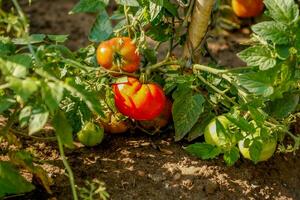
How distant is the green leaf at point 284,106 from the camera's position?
1760 millimetres

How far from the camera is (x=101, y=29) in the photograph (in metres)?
1.98

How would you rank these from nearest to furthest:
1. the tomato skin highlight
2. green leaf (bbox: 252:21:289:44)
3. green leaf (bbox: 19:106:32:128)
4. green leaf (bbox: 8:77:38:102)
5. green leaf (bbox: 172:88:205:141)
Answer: green leaf (bbox: 8:77:38:102), green leaf (bbox: 19:106:32:128), green leaf (bbox: 252:21:289:44), green leaf (bbox: 172:88:205:141), the tomato skin highlight

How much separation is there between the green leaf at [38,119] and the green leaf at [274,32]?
2.05 ft

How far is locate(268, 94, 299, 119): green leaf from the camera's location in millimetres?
1760

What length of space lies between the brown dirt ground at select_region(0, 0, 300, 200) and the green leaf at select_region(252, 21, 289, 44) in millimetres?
467

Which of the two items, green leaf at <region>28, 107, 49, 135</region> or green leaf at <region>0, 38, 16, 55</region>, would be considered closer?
green leaf at <region>28, 107, 49, 135</region>

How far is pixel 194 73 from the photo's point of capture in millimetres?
1865

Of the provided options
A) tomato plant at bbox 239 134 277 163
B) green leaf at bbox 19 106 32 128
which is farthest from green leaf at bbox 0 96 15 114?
tomato plant at bbox 239 134 277 163

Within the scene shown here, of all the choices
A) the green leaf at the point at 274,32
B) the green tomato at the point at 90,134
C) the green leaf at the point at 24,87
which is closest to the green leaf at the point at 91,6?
the green tomato at the point at 90,134

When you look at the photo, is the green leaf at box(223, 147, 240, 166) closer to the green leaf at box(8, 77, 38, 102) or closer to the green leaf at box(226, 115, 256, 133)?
the green leaf at box(226, 115, 256, 133)

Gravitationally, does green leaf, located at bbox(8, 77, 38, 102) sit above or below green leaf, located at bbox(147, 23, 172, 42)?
below

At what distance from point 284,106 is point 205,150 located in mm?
281

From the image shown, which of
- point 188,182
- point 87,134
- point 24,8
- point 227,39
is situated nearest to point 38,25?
point 24,8

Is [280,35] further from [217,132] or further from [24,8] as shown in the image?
[24,8]
